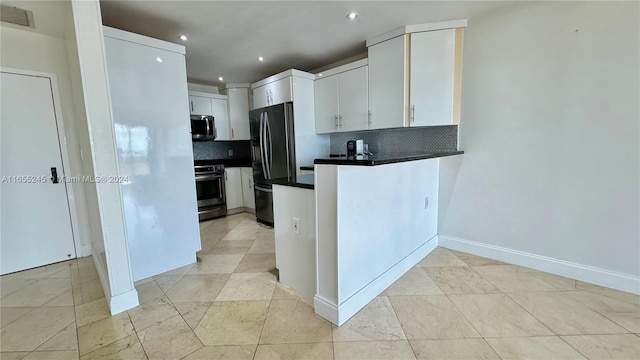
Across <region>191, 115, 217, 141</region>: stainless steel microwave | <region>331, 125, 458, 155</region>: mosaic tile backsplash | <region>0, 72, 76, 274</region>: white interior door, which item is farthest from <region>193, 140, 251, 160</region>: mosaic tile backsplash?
<region>331, 125, 458, 155</region>: mosaic tile backsplash

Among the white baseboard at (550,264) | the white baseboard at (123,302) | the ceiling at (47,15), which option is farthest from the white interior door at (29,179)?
the white baseboard at (550,264)

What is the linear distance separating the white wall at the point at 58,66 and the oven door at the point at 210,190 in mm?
1346

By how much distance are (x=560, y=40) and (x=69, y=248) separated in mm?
5063

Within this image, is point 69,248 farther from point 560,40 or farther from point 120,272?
point 560,40

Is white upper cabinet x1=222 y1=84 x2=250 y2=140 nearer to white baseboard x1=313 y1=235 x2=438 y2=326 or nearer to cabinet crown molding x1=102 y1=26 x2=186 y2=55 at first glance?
cabinet crown molding x1=102 y1=26 x2=186 y2=55

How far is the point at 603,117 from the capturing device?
1.88 meters

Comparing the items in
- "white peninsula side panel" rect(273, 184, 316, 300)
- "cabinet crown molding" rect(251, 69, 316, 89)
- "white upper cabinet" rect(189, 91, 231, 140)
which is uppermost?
"cabinet crown molding" rect(251, 69, 316, 89)

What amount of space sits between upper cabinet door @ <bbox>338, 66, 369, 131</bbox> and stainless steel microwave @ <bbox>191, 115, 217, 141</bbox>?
221 centimetres

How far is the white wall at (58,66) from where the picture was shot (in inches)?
91.3

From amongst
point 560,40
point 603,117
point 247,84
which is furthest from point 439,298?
point 247,84

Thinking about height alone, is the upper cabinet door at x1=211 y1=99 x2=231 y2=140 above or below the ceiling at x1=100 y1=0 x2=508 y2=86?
below

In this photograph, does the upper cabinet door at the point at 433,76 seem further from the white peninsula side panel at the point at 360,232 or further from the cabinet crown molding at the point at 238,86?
the cabinet crown molding at the point at 238,86

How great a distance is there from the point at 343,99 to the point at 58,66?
10.1 ft

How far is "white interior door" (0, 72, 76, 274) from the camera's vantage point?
2348 millimetres
